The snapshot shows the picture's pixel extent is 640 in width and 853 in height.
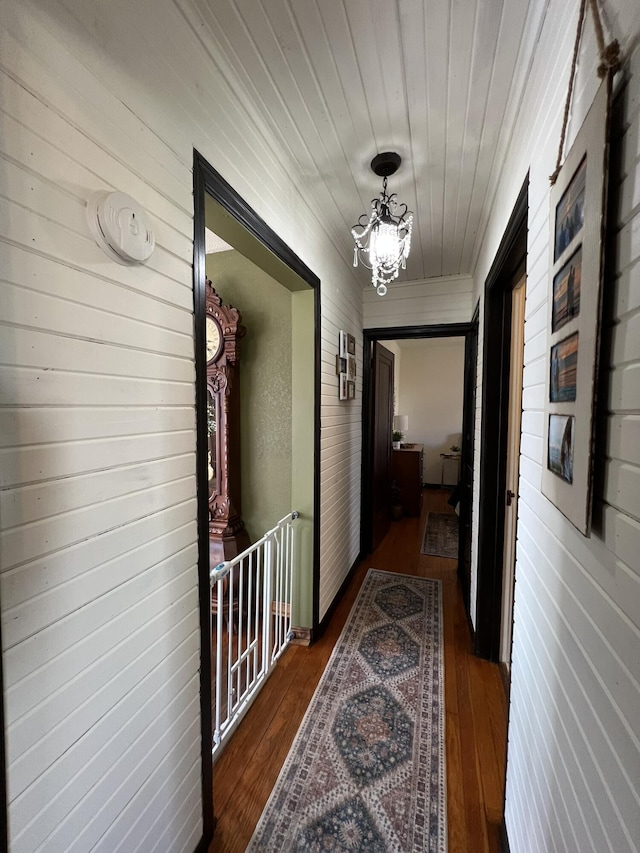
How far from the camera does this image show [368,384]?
129 inches

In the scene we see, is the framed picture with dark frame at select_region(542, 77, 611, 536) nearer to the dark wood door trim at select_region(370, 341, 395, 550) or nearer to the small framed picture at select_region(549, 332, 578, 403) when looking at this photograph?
the small framed picture at select_region(549, 332, 578, 403)

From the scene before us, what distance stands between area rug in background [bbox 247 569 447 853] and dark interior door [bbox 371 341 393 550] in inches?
55.2

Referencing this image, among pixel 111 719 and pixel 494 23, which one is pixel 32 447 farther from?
pixel 494 23

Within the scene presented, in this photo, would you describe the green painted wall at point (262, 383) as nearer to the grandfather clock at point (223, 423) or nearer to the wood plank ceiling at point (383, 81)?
the grandfather clock at point (223, 423)

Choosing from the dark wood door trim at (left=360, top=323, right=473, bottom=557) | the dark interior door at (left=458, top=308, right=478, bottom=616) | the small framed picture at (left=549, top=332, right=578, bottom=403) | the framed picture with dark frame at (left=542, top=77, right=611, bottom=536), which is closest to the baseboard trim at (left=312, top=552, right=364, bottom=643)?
the dark wood door trim at (left=360, top=323, right=473, bottom=557)

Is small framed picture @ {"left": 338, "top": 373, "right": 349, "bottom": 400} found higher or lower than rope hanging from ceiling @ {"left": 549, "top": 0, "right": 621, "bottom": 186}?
lower

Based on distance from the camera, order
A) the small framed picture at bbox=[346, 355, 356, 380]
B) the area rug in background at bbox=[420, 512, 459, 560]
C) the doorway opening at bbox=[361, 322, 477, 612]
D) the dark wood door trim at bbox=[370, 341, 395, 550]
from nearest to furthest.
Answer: the small framed picture at bbox=[346, 355, 356, 380]
the doorway opening at bbox=[361, 322, 477, 612]
the dark wood door trim at bbox=[370, 341, 395, 550]
the area rug in background at bbox=[420, 512, 459, 560]

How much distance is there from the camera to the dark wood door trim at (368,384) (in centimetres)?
302

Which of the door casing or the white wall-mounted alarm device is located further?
the door casing

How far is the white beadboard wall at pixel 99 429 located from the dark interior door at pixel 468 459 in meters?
2.11

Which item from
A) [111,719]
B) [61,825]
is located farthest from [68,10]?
[61,825]

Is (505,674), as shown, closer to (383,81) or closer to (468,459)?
(468,459)

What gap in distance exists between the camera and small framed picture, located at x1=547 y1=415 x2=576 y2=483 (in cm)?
71

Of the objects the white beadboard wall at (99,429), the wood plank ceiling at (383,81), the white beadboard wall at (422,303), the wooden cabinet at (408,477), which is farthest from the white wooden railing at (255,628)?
the wooden cabinet at (408,477)
